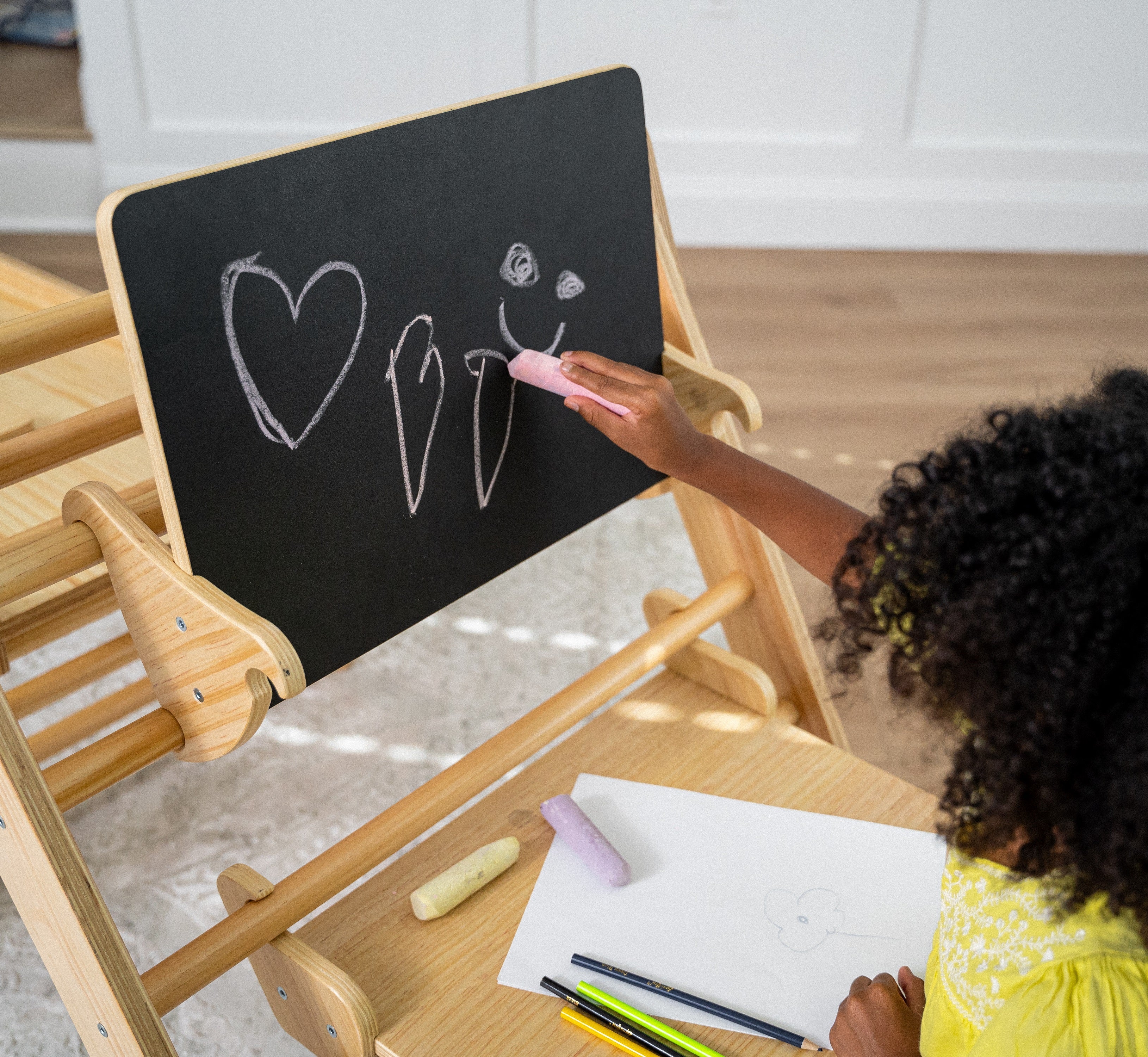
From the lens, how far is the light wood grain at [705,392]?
105 cm

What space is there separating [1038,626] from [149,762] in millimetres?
597

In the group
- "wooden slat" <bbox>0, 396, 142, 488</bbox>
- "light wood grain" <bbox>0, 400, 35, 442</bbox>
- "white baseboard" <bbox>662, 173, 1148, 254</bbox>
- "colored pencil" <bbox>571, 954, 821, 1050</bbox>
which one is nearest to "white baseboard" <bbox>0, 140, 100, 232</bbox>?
"white baseboard" <bbox>662, 173, 1148, 254</bbox>

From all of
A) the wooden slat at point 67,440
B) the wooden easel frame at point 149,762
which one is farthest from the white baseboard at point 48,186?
the wooden easel frame at point 149,762

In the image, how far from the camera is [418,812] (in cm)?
96

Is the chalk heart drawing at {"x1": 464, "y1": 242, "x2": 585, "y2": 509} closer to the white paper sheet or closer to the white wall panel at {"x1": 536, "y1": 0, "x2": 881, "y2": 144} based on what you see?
the white paper sheet

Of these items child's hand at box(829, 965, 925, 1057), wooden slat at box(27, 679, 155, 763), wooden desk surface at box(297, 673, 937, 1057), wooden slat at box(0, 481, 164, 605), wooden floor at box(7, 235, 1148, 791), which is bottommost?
wooden floor at box(7, 235, 1148, 791)

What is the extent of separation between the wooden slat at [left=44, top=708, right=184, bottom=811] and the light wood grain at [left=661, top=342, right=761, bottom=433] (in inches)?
21.2

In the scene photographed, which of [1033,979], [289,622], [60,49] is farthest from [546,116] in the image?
[60,49]

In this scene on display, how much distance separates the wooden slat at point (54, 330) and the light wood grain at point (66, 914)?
0.76 feet

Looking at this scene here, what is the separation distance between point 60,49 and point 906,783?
149 inches

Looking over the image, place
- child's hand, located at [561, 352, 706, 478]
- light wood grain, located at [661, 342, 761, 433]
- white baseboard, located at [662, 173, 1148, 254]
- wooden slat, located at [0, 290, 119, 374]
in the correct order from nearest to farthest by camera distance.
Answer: wooden slat, located at [0, 290, 119, 374], child's hand, located at [561, 352, 706, 478], light wood grain, located at [661, 342, 761, 433], white baseboard, located at [662, 173, 1148, 254]

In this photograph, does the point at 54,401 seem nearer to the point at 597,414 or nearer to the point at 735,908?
the point at 597,414

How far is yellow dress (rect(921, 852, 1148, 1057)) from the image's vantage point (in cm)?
→ 62

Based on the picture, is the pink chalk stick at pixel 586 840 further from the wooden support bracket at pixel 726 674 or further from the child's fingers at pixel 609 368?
the wooden support bracket at pixel 726 674
